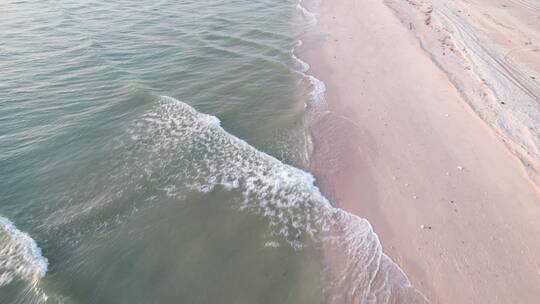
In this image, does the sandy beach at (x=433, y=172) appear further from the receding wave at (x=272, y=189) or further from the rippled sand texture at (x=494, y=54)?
the receding wave at (x=272, y=189)

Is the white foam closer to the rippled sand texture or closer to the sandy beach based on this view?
the sandy beach

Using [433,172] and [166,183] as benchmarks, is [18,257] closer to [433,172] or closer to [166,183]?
[166,183]

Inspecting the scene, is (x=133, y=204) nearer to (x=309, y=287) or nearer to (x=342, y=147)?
(x=309, y=287)

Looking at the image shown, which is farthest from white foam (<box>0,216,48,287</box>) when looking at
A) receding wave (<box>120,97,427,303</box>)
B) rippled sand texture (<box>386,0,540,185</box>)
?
rippled sand texture (<box>386,0,540,185</box>)

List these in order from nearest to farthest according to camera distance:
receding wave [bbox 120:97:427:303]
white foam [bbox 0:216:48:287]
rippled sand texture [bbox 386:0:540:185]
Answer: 1. receding wave [bbox 120:97:427:303]
2. white foam [bbox 0:216:48:287]
3. rippled sand texture [bbox 386:0:540:185]

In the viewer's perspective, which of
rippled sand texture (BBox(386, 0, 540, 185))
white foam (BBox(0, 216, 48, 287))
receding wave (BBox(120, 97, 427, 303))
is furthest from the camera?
rippled sand texture (BBox(386, 0, 540, 185))

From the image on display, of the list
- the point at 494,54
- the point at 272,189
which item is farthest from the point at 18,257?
the point at 494,54
